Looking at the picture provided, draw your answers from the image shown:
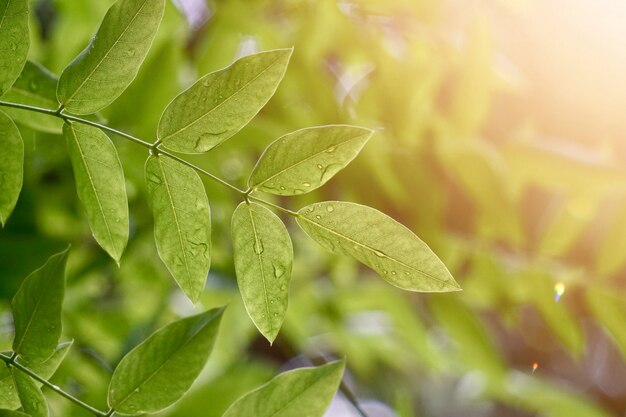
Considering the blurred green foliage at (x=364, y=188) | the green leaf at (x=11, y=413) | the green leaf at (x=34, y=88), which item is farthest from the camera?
the blurred green foliage at (x=364, y=188)

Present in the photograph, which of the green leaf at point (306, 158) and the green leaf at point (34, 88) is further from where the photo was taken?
the green leaf at point (34, 88)

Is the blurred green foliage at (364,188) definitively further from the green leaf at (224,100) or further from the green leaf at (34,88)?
the green leaf at (224,100)

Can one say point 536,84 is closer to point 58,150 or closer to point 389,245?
point 58,150

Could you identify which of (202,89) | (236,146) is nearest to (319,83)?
(236,146)

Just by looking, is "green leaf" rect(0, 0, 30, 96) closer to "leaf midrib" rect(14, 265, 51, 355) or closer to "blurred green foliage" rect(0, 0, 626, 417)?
"leaf midrib" rect(14, 265, 51, 355)

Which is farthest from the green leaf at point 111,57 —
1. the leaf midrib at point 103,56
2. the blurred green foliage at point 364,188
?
the blurred green foliage at point 364,188

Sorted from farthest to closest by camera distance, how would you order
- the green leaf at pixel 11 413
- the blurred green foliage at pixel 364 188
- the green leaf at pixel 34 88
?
the blurred green foliage at pixel 364 188 < the green leaf at pixel 34 88 < the green leaf at pixel 11 413
